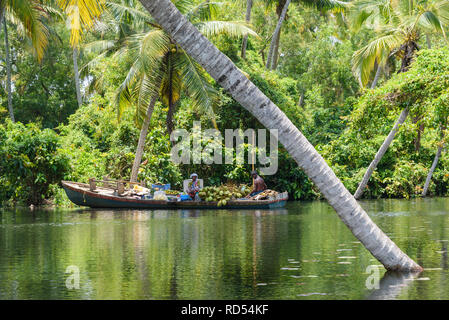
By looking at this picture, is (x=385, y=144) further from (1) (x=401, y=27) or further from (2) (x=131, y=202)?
(2) (x=131, y=202)

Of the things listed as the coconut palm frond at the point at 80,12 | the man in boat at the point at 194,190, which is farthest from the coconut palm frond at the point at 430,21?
the coconut palm frond at the point at 80,12

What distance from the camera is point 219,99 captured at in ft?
89.2

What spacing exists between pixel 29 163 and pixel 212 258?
661 inches

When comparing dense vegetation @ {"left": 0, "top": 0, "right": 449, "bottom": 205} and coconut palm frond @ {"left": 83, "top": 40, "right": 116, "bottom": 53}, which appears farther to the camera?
coconut palm frond @ {"left": 83, "top": 40, "right": 116, "bottom": 53}

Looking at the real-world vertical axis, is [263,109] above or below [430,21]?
below

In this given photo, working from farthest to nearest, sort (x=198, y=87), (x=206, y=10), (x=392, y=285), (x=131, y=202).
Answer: (x=206, y=10)
(x=131, y=202)
(x=198, y=87)
(x=392, y=285)

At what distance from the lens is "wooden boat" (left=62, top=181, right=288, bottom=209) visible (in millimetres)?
25344

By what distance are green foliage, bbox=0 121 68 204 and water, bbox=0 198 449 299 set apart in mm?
6353

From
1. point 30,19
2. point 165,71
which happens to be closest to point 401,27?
point 165,71

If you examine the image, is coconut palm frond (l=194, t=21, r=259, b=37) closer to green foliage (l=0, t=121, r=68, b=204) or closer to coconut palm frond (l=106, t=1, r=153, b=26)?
coconut palm frond (l=106, t=1, r=153, b=26)

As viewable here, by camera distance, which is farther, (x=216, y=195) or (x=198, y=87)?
(x=216, y=195)

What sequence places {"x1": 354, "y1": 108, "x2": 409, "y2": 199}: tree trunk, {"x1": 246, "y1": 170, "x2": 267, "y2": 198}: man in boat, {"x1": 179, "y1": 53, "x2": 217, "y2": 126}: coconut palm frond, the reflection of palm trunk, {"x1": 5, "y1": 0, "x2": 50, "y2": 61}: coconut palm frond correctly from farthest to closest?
{"x1": 354, "y1": 108, "x2": 409, "y2": 199}: tree trunk → {"x1": 246, "y1": 170, "x2": 267, "y2": 198}: man in boat → {"x1": 179, "y1": 53, "x2": 217, "y2": 126}: coconut palm frond → {"x1": 5, "y1": 0, "x2": 50, "y2": 61}: coconut palm frond → the reflection of palm trunk

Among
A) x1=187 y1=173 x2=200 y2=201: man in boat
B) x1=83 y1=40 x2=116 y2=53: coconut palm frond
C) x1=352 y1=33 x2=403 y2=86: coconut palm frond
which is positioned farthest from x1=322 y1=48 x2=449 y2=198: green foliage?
x1=83 y1=40 x2=116 y2=53: coconut palm frond

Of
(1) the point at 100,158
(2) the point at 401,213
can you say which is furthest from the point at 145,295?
(1) the point at 100,158
